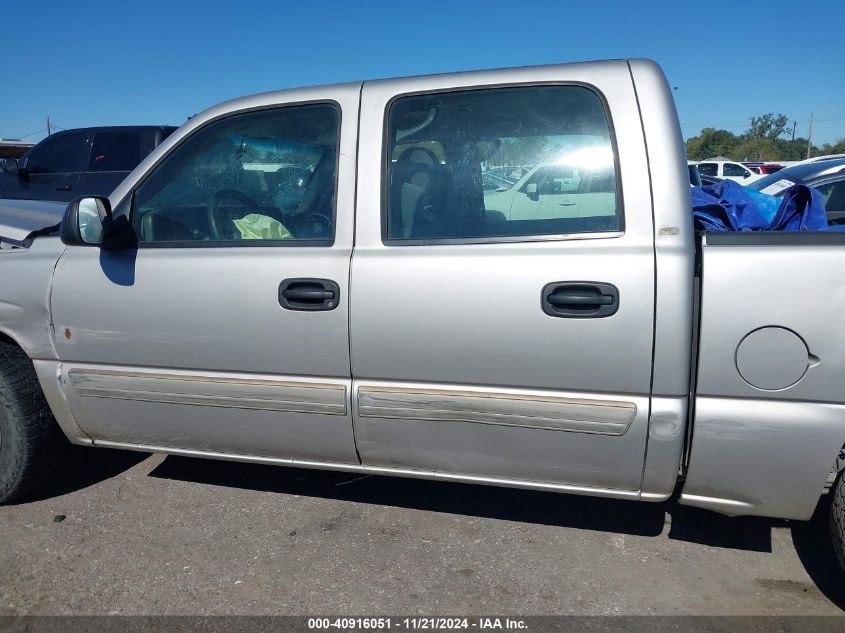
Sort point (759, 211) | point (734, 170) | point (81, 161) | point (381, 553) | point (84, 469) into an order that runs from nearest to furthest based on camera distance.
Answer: point (381, 553) < point (759, 211) < point (84, 469) < point (81, 161) < point (734, 170)

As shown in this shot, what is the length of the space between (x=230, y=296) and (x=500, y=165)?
3.83 ft

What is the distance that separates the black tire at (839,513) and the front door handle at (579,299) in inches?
37.8

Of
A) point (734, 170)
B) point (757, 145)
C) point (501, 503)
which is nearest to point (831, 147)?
point (757, 145)

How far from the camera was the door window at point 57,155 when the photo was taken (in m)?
9.56

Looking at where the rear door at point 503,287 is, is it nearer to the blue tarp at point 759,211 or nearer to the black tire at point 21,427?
the blue tarp at point 759,211

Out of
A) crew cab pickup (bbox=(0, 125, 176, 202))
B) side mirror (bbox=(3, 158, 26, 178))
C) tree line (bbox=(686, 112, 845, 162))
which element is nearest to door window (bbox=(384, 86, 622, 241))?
crew cab pickup (bbox=(0, 125, 176, 202))

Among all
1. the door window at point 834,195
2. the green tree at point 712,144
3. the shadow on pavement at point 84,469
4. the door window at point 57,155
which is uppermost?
the green tree at point 712,144

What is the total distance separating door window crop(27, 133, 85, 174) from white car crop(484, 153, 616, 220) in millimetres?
8696

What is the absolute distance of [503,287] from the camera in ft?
8.00

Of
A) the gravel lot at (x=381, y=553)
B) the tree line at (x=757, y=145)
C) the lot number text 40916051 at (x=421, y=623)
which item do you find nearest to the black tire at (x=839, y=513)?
the gravel lot at (x=381, y=553)

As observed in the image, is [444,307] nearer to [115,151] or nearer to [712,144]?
[115,151]

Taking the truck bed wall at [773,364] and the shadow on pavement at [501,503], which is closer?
the truck bed wall at [773,364]

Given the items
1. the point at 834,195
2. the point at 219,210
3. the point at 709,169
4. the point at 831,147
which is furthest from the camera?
the point at 831,147

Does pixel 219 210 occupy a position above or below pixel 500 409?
above
